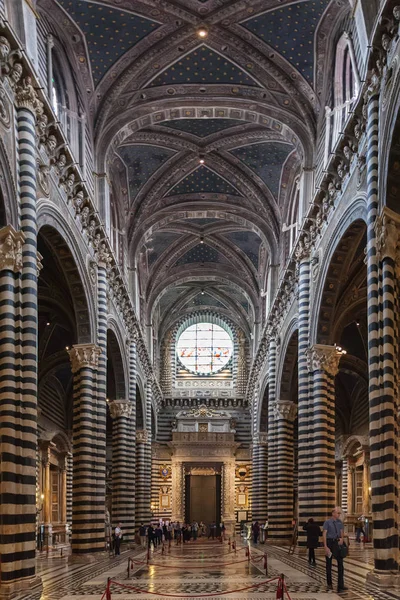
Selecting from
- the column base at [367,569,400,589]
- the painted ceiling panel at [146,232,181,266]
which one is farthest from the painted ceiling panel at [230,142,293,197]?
the column base at [367,569,400,589]

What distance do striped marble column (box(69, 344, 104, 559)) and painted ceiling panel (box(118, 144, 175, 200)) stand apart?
32.6 ft

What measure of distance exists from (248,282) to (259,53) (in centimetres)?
2230

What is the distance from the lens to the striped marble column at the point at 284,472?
34844mm

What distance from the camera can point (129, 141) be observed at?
32.1 meters

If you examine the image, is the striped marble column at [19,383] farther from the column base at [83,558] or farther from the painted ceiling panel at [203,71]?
the painted ceiling panel at [203,71]

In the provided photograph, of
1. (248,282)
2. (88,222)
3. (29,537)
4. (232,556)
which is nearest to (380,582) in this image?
(29,537)

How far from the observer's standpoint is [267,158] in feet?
112

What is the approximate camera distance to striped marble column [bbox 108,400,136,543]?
36.2 m

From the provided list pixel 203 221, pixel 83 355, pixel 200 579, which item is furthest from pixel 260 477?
pixel 200 579

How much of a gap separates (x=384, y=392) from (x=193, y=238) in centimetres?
2916

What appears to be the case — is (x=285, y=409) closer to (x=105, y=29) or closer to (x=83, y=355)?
(x=83, y=355)

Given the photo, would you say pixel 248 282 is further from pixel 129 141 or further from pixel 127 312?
pixel 129 141

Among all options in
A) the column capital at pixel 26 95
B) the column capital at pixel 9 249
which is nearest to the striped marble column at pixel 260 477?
the column capital at pixel 26 95

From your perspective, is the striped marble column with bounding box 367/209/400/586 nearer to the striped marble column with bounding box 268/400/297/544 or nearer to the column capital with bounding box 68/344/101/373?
the column capital with bounding box 68/344/101/373
